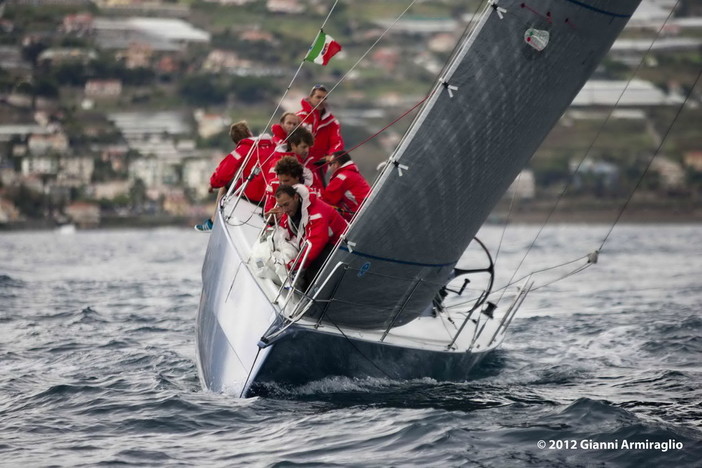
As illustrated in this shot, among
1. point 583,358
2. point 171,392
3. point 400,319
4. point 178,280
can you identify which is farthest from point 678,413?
point 178,280

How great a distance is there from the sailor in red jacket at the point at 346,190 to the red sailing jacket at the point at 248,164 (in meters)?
1.06

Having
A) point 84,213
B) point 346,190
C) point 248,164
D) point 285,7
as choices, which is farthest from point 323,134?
point 285,7

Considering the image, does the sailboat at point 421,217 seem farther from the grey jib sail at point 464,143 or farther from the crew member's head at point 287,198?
the crew member's head at point 287,198

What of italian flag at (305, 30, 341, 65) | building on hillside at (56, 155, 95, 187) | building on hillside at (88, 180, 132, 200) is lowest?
building on hillside at (88, 180, 132, 200)

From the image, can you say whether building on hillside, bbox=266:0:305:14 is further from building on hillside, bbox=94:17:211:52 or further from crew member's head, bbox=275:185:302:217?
crew member's head, bbox=275:185:302:217

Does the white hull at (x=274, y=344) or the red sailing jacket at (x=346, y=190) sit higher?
the red sailing jacket at (x=346, y=190)

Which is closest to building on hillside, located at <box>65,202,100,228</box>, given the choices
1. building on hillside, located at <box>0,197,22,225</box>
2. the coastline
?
the coastline

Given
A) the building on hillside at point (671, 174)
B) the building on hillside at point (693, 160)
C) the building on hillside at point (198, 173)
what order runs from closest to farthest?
the building on hillside at point (198, 173), the building on hillside at point (671, 174), the building on hillside at point (693, 160)

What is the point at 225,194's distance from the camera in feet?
31.1

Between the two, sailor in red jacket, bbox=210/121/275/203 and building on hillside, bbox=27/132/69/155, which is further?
building on hillside, bbox=27/132/69/155

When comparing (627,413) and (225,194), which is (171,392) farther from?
(627,413)

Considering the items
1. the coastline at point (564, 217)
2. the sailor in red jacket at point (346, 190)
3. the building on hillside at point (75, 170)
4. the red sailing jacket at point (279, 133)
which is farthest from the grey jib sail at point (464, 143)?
the building on hillside at point (75, 170)

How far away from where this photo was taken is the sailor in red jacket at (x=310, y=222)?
7.06 metres

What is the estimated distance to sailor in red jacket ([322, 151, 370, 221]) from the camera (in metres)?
7.92
